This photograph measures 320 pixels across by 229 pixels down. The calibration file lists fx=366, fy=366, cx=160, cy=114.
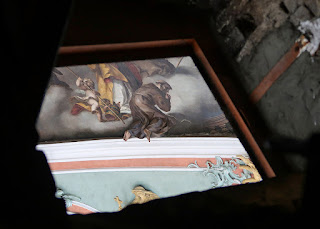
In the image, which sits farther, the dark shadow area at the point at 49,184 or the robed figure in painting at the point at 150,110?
the robed figure in painting at the point at 150,110

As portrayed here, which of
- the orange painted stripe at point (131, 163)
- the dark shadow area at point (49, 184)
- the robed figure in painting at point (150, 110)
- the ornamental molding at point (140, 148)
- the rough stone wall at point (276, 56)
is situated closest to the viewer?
the dark shadow area at point (49, 184)

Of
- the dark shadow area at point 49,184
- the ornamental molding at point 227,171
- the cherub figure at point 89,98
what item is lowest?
the dark shadow area at point 49,184

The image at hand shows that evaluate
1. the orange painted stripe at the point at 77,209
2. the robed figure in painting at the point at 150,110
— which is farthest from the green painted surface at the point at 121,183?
the robed figure in painting at the point at 150,110

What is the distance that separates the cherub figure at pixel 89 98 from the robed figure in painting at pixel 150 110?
47cm

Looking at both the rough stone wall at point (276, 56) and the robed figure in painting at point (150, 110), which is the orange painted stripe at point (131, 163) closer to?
the robed figure in painting at point (150, 110)

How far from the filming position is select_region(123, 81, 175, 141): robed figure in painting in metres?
5.13

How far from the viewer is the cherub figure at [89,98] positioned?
5.13 m

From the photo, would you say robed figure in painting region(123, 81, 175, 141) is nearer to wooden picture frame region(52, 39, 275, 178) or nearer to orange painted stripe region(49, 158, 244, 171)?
orange painted stripe region(49, 158, 244, 171)

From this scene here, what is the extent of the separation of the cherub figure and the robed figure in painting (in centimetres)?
47

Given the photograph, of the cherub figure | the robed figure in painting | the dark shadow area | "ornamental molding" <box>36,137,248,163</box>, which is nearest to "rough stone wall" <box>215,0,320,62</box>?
the dark shadow area

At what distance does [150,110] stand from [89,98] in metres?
0.90

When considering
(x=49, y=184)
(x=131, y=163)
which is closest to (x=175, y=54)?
(x=49, y=184)

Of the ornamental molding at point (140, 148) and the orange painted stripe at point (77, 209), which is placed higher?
the ornamental molding at point (140, 148)

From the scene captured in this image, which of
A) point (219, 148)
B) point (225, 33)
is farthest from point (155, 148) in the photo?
point (225, 33)
